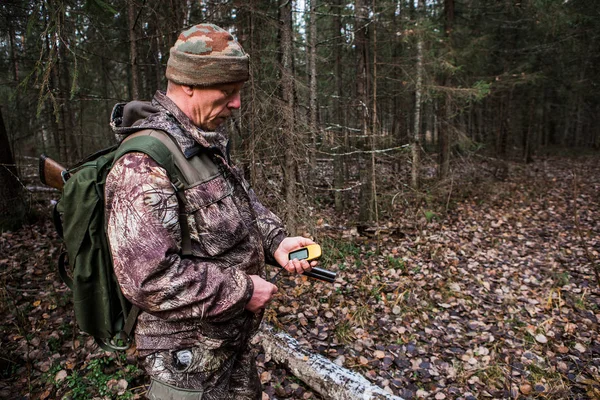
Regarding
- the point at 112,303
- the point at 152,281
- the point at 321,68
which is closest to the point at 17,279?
the point at 112,303

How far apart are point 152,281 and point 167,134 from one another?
0.71 meters

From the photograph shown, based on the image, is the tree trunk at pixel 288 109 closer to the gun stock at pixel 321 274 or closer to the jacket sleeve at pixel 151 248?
the gun stock at pixel 321 274

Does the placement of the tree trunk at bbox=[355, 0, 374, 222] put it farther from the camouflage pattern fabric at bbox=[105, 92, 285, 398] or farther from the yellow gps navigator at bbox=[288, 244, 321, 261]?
the camouflage pattern fabric at bbox=[105, 92, 285, 398]

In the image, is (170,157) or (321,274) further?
(321,274)

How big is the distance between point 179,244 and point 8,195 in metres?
7.41

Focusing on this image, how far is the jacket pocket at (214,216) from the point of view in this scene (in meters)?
1.77

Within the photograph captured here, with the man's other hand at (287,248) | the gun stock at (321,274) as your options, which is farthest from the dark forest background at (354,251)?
the gun stock at (321,274)

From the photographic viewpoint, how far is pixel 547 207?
37.6 ft

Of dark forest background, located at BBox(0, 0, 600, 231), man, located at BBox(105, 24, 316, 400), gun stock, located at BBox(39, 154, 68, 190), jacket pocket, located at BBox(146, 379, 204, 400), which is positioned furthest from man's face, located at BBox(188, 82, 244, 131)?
dark forest background, located at BBox(0, 0, 600, 231)

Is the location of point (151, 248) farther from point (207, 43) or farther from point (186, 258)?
point (207, 43)

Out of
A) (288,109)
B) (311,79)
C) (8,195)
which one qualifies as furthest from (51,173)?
(8,195)

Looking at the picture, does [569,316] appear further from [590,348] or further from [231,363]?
[231,363]

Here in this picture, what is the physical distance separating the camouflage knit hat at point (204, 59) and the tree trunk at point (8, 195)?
22.3ft

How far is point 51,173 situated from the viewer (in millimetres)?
2361
